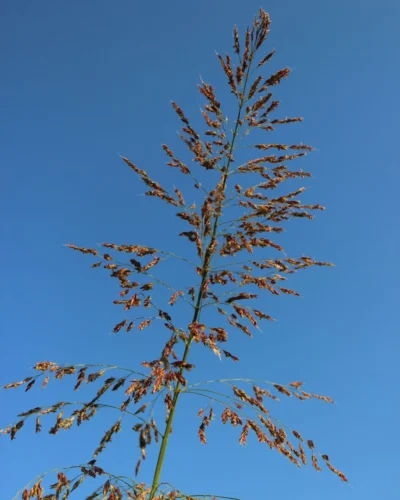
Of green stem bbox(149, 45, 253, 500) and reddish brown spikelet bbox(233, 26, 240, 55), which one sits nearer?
green stem bbox(149, 45, 253, 500)

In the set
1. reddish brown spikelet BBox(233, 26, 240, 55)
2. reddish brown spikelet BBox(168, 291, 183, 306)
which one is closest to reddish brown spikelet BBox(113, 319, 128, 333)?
reddish brown spikelet BBox(168, 291, 183, 306)

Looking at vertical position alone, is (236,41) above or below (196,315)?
above

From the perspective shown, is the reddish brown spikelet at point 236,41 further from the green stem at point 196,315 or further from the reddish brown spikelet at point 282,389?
the reddish brown spikelet at point 282,389

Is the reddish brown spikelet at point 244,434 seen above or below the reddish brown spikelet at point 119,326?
below

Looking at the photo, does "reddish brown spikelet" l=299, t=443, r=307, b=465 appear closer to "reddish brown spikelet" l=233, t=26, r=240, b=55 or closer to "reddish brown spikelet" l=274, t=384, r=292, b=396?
"reddish brown spikelet" l=274, t=384, r=292, b=396

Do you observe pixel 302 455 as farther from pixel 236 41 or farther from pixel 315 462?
pixel 236 41

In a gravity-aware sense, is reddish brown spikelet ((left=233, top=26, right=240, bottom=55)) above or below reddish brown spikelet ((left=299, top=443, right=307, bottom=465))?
above

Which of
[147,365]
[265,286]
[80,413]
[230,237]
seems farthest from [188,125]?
[80,413]

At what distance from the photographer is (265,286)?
15.1 ft

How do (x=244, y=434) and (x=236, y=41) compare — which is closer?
(x=244, y=434)

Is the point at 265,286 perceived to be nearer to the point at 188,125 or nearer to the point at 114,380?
the point at 114,380

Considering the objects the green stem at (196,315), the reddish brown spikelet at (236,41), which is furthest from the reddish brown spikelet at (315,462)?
the reddish brown spikelet at (236,41)

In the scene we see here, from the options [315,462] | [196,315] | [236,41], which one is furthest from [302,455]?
[236,41]

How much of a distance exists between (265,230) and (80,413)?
2490mm
